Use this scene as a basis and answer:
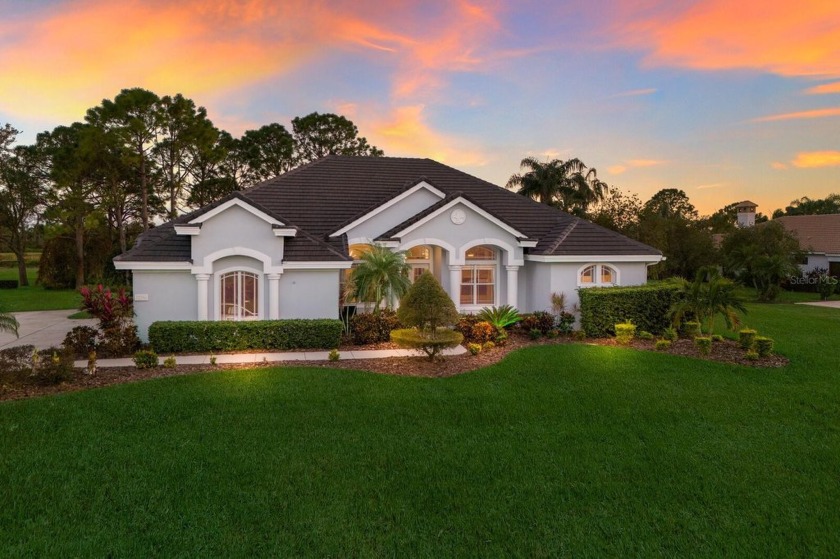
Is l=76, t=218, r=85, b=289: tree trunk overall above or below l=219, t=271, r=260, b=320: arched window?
above

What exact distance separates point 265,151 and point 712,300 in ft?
157

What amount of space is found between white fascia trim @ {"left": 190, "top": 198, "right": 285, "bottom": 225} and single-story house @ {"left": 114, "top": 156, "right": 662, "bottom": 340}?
0.03 m

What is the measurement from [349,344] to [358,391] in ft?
17.7

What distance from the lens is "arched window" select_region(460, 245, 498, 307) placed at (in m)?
19.5

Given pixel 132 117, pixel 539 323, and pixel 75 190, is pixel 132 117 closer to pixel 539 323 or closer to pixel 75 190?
pixel 75 190

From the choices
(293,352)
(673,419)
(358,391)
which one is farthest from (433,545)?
(293,352)

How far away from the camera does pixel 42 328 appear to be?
19.0 metres

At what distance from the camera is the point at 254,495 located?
582cm

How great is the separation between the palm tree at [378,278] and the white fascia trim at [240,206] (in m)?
3.33

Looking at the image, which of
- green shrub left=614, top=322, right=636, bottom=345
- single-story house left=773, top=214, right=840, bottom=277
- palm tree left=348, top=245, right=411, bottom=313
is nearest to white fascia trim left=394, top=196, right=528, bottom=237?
palm tree left=348, top=245, right=411, bottom=313

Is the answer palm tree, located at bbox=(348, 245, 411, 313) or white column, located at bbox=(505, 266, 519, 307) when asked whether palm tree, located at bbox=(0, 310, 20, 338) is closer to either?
palm tree, located at bbox=(348, 245, 411, 313)

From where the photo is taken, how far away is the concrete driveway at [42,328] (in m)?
15.8

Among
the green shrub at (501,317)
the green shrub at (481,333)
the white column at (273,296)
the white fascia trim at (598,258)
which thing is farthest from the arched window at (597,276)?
the white column at (273,296)

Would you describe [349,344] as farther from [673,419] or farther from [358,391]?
[673,419]
